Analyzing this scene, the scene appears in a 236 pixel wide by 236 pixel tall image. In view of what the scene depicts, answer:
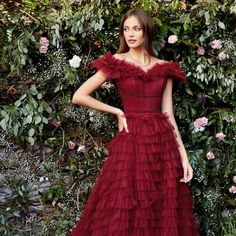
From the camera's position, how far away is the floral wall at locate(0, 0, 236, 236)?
364 centimetres

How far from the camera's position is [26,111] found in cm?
364

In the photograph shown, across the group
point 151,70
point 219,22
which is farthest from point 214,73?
point 151,70

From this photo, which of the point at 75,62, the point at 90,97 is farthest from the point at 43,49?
the point at 90,97

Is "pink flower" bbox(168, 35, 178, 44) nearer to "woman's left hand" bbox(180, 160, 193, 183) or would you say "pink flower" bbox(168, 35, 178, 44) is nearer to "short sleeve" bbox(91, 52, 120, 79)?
"short sleeve" bbox(91, 52, 120, 79)

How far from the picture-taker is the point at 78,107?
12.4ft

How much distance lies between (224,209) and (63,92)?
1.46m

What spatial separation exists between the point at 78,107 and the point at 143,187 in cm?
101

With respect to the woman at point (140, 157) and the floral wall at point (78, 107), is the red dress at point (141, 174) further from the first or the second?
the floral wall at point (78, 107)

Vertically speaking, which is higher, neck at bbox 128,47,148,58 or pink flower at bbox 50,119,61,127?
neck at bbox 128,47,148,58

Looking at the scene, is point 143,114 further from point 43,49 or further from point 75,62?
point 43,49

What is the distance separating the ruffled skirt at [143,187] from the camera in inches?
116

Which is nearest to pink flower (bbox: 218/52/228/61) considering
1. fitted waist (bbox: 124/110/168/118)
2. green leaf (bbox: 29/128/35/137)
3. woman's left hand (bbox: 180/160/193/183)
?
fitted waist (bbox: 124/110/168/118)

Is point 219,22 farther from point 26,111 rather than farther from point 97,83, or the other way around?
point 26,111

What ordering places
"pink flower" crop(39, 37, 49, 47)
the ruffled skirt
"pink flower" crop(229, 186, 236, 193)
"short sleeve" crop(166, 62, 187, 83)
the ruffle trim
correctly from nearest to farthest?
the ruffled skirt → the ruffle trim → "short sleeve" crop(166, 62, 187, 83) → "pink flower" crop(39, 37, 49, 47) → "pink flower" crop(229, 186, 236, 193)
